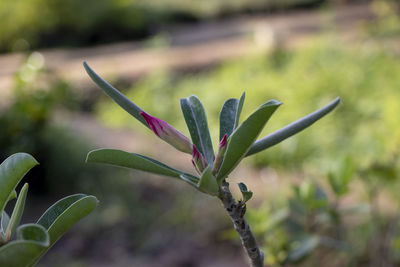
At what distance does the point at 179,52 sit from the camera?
288 inches

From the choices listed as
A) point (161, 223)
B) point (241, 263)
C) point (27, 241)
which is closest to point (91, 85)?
point (161, 223)

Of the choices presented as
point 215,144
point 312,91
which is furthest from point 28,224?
point 312,91

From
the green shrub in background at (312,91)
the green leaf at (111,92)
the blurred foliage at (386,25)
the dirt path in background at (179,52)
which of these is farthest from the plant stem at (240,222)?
the blurred foliage at (386,25)

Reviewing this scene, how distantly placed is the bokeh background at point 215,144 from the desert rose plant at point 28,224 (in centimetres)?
53

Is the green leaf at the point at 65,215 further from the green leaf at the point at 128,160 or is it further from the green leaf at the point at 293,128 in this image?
the green leaf at the point at 293,128

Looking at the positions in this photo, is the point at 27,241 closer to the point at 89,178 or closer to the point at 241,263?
the point at 241,263

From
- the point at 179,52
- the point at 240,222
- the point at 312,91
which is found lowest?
the point at 312,91

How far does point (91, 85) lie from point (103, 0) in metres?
5.00

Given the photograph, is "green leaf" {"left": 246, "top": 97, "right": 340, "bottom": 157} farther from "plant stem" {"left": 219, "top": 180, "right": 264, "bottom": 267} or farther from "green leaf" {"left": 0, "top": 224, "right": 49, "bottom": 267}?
"green leaf" {"left": 0, "top": 224, "right": 49, "bottom": 267}

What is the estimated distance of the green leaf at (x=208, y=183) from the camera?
37 centimetres

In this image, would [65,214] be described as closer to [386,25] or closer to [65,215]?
[65,215]

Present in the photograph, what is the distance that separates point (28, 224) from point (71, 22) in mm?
10194

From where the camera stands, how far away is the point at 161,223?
2322 millimetres

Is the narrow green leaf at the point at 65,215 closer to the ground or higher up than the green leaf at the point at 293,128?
closer to the ground
